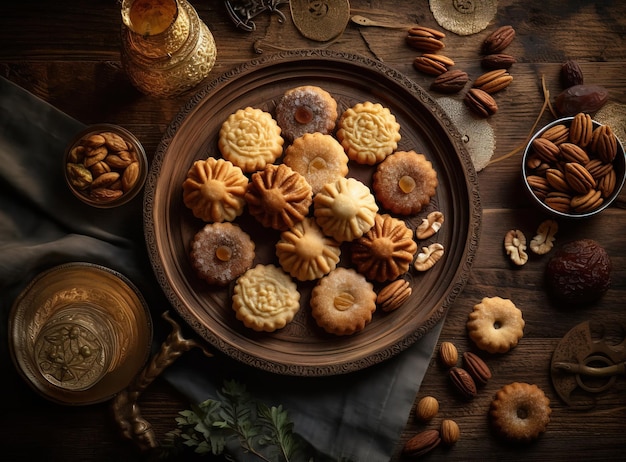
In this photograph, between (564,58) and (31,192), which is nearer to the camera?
(31,192)

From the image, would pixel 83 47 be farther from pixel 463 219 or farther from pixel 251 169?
pixel 463 219

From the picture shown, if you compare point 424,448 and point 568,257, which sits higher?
point 568,257

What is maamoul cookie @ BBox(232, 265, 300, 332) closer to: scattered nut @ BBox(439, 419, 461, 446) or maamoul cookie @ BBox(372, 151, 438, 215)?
maamoul cookie @ BBox(372, 151, 438, 215)

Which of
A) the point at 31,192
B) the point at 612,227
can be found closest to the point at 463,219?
the point at 612,227

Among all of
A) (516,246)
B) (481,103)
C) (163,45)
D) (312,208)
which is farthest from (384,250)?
(163,45)

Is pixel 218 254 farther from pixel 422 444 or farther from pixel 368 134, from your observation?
pixel 422 444

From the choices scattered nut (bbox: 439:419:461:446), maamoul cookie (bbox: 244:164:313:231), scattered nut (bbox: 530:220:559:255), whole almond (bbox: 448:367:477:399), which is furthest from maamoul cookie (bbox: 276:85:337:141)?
scattered nut (bbox: 439:419:461:446)

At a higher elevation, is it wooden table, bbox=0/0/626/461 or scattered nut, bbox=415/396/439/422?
wooden table, bbox=0/0/626/461
